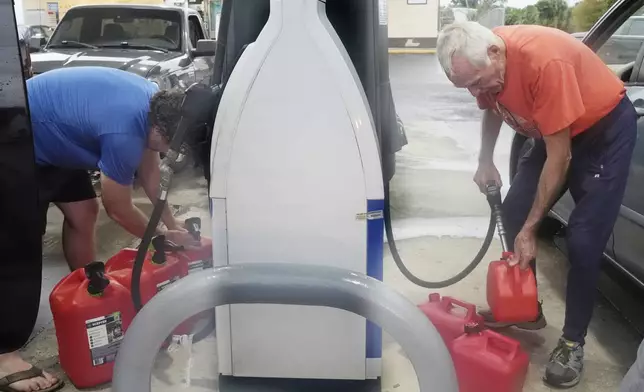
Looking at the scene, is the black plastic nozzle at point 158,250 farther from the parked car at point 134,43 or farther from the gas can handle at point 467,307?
the gas can handle at point 467,307

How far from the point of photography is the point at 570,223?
5.35ft

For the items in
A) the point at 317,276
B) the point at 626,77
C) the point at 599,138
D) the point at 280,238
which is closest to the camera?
the point at 317,276

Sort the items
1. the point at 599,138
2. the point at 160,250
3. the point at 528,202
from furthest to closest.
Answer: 1. the point at 528,202
2. the point at 160,250
3. the point at 599,138

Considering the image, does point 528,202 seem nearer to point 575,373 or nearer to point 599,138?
point 599,138

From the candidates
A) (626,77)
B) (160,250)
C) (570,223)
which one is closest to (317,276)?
(160,250)

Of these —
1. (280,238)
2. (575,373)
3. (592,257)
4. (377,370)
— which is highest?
(280,238)

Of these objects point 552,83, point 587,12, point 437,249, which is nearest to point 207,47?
point 552,83

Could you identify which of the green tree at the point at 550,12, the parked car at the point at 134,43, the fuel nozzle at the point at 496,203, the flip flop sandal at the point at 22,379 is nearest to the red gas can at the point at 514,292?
the fuel nozzle at the point at 496,203

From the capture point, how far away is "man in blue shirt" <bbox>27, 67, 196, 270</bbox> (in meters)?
1.55

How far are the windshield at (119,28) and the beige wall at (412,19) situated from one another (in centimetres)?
89

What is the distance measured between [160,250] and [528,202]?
1109mm

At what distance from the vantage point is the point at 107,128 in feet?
5.09

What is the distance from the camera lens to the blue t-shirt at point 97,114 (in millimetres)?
1553

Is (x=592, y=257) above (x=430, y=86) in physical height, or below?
below
